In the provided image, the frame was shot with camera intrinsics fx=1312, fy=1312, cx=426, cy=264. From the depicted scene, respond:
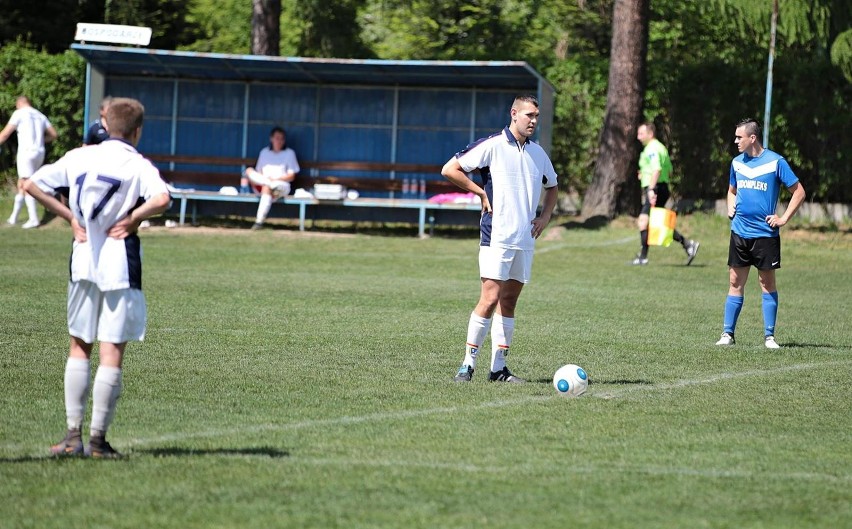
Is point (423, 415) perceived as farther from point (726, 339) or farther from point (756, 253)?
point (756, 253)

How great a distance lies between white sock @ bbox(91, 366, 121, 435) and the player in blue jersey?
6656 millimetres

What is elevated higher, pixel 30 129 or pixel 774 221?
pixel 30 129

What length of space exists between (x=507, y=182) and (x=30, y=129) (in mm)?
15205

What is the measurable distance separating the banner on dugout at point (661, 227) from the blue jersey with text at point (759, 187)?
6.54 metres

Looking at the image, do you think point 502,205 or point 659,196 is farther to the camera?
point 659,196

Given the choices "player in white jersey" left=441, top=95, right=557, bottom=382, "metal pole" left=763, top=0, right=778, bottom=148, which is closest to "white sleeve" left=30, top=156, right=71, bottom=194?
"player in white jersey" left=441, top=95, right=557, bottom=382

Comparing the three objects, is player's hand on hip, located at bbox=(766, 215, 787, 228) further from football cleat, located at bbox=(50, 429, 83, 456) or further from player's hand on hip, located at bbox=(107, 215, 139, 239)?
football cleat, located at bbox=(50, 429, 83, 456)

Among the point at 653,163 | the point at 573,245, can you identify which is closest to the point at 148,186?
the point at 653,163

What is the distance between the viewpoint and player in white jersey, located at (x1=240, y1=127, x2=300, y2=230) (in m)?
24.3

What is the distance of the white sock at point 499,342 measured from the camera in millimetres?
9359

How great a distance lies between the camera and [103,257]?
639 cm

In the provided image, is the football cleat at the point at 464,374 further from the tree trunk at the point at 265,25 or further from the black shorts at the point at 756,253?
the tree trunk at the point at 265,25

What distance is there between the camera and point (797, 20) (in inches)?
931

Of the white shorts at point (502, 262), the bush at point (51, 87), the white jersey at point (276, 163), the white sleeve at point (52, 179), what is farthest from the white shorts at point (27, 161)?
the white sleeve at point (52, 179)
